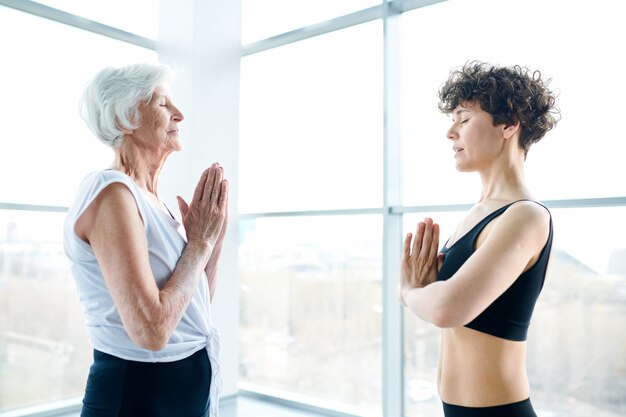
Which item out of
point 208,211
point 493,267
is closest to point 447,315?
point 493,267

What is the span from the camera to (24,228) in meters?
2.70

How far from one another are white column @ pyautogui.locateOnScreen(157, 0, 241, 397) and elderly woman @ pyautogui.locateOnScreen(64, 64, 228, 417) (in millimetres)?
1745

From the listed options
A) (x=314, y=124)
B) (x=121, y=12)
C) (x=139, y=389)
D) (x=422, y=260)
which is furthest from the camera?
(x=314, y=124)

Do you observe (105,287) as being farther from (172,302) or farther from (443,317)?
(443,317)

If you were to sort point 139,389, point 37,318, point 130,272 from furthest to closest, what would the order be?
point 37,318
point 139,389
point 130,272

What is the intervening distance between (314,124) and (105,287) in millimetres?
2155

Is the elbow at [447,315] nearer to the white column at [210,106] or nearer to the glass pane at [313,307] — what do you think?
the glass pane at [313,307]

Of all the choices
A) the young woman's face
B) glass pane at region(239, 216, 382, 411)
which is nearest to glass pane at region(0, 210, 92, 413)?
glass pane at region(239, 216, 382, 411)

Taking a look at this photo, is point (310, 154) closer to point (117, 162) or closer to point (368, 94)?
point (368, 94)

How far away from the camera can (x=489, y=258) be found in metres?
1.23

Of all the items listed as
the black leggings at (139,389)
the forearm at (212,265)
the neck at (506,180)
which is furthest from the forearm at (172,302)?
the neck at (506,180)

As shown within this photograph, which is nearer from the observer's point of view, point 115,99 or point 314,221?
point 115,99

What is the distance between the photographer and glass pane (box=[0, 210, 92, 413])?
2.63 metres

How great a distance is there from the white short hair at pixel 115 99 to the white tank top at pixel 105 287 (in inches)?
7.3
